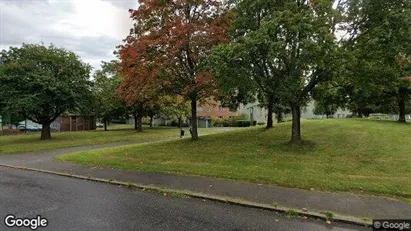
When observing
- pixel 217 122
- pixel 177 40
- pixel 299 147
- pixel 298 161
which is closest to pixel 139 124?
pixel 217 122

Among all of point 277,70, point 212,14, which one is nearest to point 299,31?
point 277,70

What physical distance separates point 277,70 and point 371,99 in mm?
22734

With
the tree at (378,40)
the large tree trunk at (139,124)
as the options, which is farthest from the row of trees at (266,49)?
the large tree trunk at (139,124)

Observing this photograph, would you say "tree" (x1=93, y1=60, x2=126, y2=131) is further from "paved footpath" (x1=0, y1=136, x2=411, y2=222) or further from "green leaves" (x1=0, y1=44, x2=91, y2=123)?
"paved footpath" (x1=0, y1=136, x2=411, y2=222)

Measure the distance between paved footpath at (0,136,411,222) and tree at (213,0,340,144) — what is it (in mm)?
5367

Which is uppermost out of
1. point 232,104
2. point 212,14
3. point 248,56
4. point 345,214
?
point 212,14

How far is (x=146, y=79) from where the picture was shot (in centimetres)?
1684

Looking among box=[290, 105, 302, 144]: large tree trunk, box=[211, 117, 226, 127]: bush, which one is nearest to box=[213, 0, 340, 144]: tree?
box=[290, 105, 302, 144]: large tree trunk

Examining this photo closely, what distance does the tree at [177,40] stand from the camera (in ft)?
52.2

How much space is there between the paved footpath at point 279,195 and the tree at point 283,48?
5.37 meters

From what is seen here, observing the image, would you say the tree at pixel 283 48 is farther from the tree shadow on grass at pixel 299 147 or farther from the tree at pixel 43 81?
the tree at pixel 43 81

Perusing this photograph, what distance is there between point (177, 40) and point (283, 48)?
19.0 ft

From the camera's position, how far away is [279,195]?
7.74 metres

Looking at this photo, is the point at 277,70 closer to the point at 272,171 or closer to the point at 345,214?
the point at 272,171
